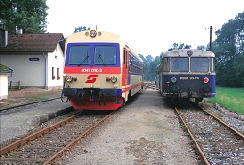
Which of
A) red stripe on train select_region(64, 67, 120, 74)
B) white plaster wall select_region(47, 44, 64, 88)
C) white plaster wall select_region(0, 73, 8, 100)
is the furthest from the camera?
white plaster wall select_region(47, 44, 64, 88)

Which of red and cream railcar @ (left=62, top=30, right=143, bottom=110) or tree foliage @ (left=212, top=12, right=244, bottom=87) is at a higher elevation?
tree foliage @ (left=212, top=12, right=244, bottom=87)

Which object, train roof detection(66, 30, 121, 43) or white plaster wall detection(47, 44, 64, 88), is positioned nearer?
train roof detection(66, 30, 121, 43)

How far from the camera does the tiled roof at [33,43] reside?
2738 cm

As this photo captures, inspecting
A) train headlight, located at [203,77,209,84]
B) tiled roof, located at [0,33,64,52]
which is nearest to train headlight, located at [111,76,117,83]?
train headlight, located at [203,77,209,84]

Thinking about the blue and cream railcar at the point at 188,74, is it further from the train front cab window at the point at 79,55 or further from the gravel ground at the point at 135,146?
the train front cab window at the point at 79,55

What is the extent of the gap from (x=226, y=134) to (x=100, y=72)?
17.7ft

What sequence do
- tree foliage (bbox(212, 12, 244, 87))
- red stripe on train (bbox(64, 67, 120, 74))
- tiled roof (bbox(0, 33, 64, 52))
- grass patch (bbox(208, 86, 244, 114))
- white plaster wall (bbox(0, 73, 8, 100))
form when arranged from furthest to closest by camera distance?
1. tree foliage (bbox(212, 12, 244, 87))
2. tiled roof (bbox(0, 33, 64, 52))
3. white plaster wall (bbox(0, 73, 8, 100))
4. grass patch (bbox(208, 86, 244, 114))
5. red stripe on train (bbox(64, 67, 120, 74))

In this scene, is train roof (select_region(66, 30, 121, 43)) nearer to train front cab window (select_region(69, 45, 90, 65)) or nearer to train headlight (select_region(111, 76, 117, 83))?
train front cab window (select_region(69, 45, 90, 65))

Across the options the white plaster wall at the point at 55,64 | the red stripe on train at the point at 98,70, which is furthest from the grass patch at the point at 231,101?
A: the white plaster wall at the point at 55,64

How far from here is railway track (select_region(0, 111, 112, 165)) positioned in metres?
5.73

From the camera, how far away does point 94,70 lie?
38.7ft

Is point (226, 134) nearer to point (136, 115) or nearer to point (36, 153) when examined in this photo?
point (136, 115)

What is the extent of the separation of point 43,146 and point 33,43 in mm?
23505

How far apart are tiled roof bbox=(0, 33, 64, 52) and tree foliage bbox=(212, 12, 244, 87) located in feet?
123
